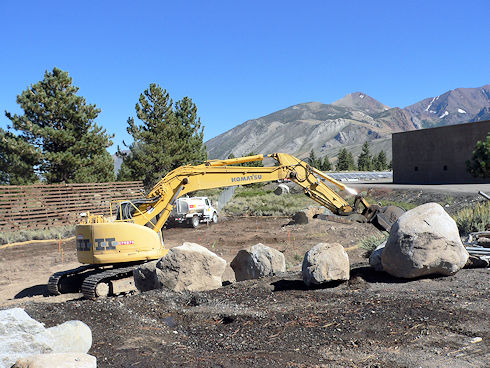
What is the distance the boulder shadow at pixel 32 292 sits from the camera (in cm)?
1224

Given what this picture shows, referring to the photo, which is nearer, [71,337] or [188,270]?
[71,337]

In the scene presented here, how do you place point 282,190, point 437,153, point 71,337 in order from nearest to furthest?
point 71,337
point 437,153
point 282,190

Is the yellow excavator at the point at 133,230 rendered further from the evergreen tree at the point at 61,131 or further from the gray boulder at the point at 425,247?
the evergreen tree at the point at 61,131

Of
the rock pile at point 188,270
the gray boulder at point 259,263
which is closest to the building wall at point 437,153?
the gray boulder at point 259,263

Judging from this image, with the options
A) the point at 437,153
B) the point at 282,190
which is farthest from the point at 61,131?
the point at 437,153

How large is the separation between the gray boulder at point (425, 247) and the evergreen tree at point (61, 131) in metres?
22.3

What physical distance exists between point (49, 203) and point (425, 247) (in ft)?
73.6

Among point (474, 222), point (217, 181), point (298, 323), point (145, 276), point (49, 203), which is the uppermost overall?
point (217, 181)

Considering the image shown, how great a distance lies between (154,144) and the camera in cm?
3394

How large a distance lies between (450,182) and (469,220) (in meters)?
31.2

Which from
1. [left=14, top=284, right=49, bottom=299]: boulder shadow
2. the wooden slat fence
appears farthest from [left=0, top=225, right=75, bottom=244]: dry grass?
[left=14, top=284, right=49, bottom=299]: boulder shadow

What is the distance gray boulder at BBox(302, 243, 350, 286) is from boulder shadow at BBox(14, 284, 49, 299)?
23.7ft

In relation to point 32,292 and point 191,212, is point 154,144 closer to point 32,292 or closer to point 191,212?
point 191,212

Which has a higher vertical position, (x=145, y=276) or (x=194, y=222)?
(x=194, y=222)
